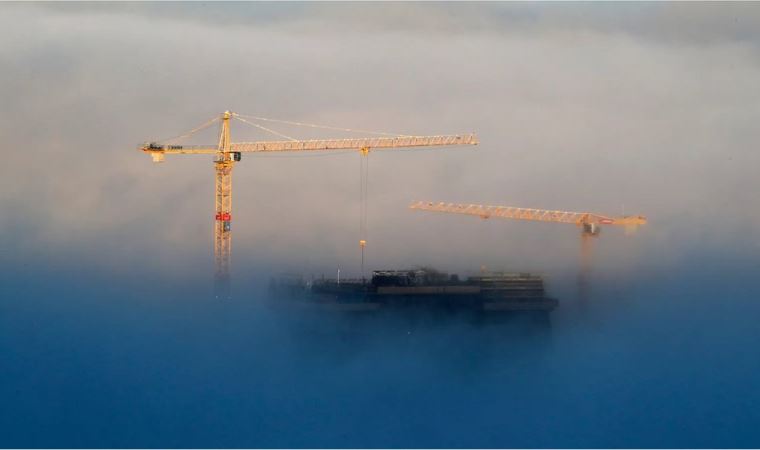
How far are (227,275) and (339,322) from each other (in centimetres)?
1101

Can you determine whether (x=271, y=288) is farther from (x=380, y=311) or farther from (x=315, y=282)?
(x=380, y=311)

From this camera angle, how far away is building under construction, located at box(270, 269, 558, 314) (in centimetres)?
5425

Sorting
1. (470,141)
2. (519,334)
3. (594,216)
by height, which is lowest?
(519,334)

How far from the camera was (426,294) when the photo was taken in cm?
5534

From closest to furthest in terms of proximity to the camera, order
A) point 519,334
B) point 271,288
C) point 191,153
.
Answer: point 519,334
point 271,288
point 191,153

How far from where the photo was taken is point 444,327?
5209 centimetres

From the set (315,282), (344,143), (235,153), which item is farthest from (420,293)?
→ (235,153)

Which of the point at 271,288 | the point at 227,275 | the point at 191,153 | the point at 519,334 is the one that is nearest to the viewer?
the point at 519,334

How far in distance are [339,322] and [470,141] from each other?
46.6ft

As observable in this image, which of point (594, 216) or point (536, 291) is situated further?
point (594, 216)

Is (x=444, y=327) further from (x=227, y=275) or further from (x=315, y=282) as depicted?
(x=227, y=275)

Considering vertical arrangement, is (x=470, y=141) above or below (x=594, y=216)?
above

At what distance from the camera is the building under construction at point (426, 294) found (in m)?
54.2

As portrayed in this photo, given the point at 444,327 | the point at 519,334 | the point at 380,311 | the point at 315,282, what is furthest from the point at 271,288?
the point at 519,334
